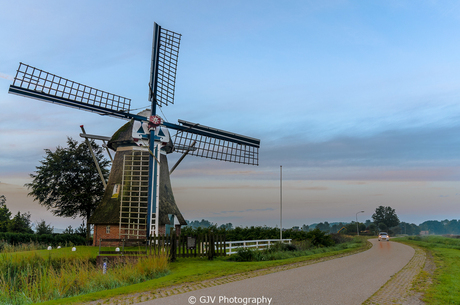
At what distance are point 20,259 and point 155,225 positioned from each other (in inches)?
300

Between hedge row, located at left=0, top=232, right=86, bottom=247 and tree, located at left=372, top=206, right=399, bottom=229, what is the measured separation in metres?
136

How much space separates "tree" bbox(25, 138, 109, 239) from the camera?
3738 cm

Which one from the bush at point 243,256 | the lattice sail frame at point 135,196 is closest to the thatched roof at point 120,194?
the lattice sail frame at point 135,196

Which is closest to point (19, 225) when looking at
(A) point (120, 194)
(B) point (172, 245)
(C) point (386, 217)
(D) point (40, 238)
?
(D) point (40, 238)

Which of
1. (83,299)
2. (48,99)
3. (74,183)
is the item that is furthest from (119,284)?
(74,183)

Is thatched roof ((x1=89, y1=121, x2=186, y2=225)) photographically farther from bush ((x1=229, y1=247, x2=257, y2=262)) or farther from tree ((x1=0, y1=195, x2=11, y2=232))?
tree ((x1=0, y1=195, x2=11, y2=232))

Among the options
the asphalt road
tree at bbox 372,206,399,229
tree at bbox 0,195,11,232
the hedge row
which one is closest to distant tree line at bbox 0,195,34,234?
tree at bbox 0,195,11,232

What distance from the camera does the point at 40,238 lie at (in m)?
31.8

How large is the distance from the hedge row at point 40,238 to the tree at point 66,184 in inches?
173

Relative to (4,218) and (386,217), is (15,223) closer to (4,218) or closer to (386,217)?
(4,218)

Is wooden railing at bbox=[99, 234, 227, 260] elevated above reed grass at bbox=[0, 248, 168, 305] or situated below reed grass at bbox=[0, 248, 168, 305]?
above

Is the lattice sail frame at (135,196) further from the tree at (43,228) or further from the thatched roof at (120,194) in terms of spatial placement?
the tree at (43,228)

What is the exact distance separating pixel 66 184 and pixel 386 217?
145 m

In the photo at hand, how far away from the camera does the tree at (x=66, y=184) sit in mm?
37375
